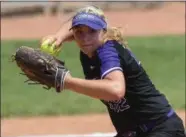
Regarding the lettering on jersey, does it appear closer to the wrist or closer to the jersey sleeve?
the jersey sleeve

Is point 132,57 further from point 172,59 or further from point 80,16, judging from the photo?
point 172,59

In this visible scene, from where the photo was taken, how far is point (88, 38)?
4.48m

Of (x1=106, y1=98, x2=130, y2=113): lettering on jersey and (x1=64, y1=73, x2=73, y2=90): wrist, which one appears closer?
(x1=64, y1=73, x2=73, y2=90): wrist

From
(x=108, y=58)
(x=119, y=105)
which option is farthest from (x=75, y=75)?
(x=108, y=58)

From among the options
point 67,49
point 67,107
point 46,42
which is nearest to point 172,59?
point 67,49

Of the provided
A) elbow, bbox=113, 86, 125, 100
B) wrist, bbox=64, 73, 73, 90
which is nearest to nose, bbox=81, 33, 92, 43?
wrist, bbox=64, 73, 73, 90

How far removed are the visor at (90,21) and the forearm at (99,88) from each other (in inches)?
15.2

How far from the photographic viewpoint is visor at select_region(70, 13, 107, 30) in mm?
4473

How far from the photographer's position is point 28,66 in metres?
4.50

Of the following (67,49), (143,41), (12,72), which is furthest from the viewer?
(143,41)

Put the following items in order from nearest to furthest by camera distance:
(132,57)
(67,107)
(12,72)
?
(132,57) → (67,107) → (12,72)

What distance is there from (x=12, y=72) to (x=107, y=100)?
9.66 meters

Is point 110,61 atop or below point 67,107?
atop

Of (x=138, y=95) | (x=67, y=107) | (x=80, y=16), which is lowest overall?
(x=67, y=107)
